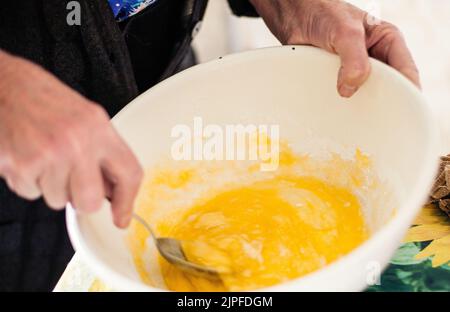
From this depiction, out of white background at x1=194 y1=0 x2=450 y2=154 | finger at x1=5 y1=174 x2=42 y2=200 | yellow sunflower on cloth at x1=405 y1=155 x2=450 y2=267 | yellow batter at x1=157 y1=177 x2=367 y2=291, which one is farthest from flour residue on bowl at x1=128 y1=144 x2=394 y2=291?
white background at x1=194 y1=0 x2=450 y2=154

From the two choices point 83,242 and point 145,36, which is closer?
point 83,242

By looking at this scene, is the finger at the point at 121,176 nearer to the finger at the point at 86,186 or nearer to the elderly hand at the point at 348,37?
the finger at the point at 86,186

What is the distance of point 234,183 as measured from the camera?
882 millimetres

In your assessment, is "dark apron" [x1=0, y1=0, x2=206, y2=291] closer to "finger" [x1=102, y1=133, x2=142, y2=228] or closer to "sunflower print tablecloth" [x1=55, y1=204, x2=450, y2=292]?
"sunflower print tablecloth" [x1=55, y1=204, x2=450, y2=292]

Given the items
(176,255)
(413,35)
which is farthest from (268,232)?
(413,35)

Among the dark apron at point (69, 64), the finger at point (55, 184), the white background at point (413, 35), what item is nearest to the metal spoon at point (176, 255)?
the finger at point (55, 184)

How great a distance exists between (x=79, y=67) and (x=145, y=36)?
0.18 m

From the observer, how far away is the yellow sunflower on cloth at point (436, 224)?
0.79 metres

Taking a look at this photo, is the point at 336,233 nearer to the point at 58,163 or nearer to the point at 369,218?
the point at 369,218

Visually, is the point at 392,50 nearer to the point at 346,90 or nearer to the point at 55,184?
the point at 346,90

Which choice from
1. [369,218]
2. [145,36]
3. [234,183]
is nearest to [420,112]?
[369,218]

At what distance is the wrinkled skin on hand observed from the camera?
53 cm

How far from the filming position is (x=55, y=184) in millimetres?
545

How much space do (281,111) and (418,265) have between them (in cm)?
28
